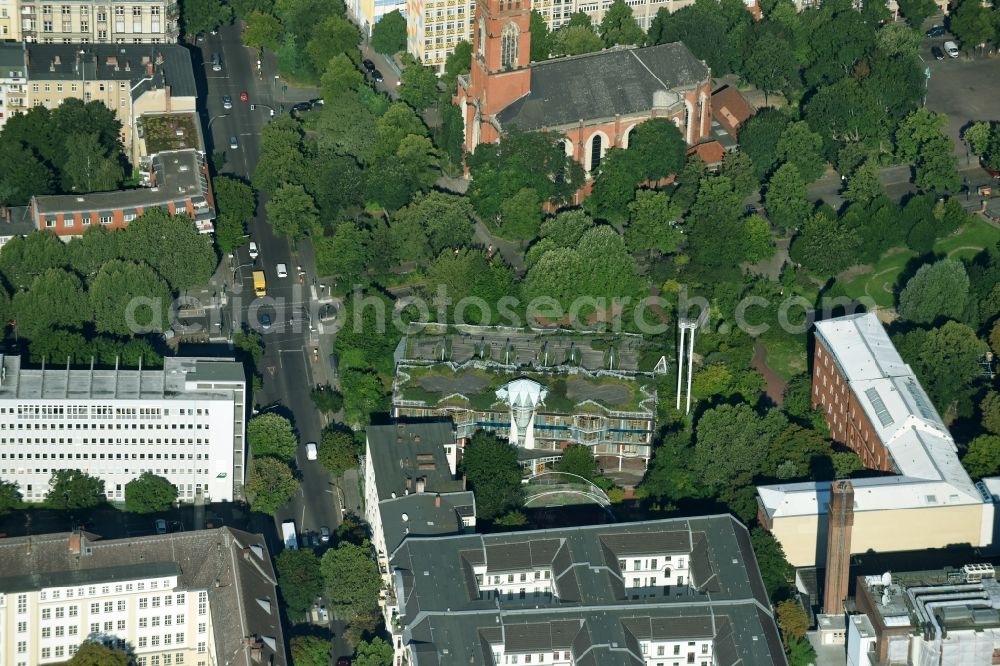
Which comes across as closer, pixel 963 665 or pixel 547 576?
pixel 963 665

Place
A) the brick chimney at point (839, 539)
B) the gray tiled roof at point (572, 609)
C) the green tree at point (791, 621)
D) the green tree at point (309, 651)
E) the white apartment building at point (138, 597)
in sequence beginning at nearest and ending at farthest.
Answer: the gray tiled roof at point (572, 609) → the white apartment building at point (138, 597) → the green tree at point (309, 651) → the brick chimney at point (839, 539) → the green tree at point (791, 621)

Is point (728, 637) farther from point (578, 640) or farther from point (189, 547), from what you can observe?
point (189, 547)

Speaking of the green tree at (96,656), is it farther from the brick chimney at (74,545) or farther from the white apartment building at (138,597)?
the brick chimney at (74,545)

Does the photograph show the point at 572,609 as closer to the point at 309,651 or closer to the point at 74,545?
the point at 309,651

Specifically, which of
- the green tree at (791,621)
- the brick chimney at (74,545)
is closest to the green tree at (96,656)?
the brick chimney at (74,545)

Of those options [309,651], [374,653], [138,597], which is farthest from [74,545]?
[374,653]

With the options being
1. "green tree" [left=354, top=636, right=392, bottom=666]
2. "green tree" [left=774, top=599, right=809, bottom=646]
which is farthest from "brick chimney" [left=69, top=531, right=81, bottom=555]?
"green tree" [left=774, top=599, right=809, bottom=646]

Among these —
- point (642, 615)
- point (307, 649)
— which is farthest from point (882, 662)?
point (307, 649)
